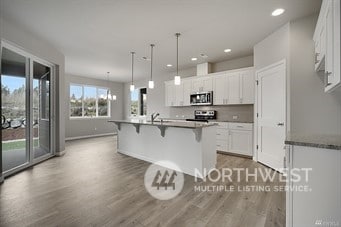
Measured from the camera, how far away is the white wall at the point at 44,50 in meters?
3.17

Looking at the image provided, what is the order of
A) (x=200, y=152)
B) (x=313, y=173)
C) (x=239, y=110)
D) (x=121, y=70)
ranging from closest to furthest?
(x=313, y=173) < (x=200, y=152) < (x=239, y=110) < (x=121, y=70)

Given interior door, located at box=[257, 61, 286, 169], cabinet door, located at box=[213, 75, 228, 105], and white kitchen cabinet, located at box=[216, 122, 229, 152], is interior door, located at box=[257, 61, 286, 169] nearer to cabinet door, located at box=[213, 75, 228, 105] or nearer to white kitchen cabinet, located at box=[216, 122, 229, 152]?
white kitchen cabinet, located at box=[216, 122, 229, 152]

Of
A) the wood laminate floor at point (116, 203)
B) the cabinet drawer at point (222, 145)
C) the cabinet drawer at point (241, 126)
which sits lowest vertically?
the wood laminate floor at point (116, 203)

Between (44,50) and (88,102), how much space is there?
4253 millimetres

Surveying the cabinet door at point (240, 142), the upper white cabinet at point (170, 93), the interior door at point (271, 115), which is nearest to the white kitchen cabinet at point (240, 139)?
the cabinet door at point (240, 142)

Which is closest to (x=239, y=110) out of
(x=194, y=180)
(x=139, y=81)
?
(x=194, y=180)

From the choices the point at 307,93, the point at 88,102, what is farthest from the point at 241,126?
the point at 88,102

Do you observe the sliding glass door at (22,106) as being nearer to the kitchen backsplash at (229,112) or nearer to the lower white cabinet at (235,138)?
the kitchen backsplash at (229,112)

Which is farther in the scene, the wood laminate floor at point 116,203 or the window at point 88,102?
the window at point 88,102

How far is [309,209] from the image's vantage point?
1.44 metres

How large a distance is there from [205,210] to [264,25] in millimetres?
3406

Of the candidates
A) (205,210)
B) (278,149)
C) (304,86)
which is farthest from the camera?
(278,149)

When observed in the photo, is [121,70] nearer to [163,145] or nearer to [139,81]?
[139,81]

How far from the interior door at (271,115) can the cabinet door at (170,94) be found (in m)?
3.22
